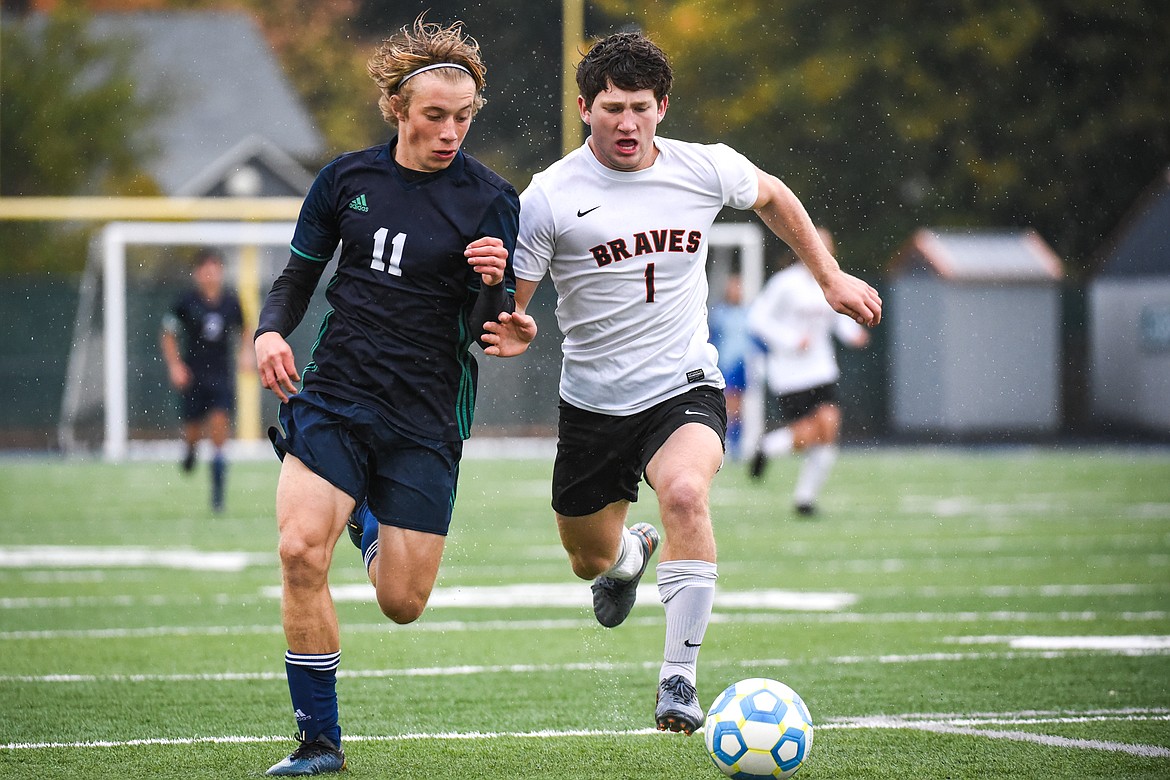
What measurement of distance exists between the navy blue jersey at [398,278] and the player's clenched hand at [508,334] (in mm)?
61

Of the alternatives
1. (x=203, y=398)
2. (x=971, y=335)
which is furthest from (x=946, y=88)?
(x=203, y=398)

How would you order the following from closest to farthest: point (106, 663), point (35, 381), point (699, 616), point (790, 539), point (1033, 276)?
point (699, 616), point (106, 663), point (790, 539), point (35, 381), point (1033, 276)

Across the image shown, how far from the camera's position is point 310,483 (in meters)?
4.77

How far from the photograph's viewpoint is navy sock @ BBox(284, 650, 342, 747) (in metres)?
4.70

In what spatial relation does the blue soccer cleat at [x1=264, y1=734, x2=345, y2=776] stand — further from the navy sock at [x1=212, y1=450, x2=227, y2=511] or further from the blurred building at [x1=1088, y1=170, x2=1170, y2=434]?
the blurred building at [x1=1088, y1=170, x2=1170, y2=434]

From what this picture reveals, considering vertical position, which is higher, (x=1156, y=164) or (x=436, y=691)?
(x=1156, y=164)

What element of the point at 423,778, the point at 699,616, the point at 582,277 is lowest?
the point at 423,778

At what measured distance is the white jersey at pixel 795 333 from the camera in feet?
44.0

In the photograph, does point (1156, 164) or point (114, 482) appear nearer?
point (114, 482)

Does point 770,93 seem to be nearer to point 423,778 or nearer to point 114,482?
point 114,482

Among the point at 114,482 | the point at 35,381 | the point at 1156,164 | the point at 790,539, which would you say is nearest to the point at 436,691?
the point at 790,539

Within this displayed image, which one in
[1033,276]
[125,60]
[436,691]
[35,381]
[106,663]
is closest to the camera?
[436,691]

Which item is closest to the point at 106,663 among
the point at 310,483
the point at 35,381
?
the point at 310,483

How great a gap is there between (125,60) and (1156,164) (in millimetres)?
19369
